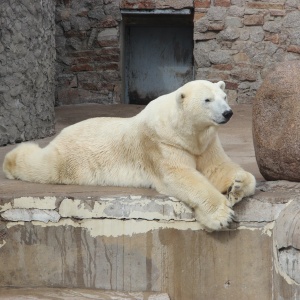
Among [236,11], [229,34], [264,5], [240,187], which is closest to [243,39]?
[229,34]

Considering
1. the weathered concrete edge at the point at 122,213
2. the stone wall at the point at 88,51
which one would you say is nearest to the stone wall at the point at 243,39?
the stone wall at the point at 88,51

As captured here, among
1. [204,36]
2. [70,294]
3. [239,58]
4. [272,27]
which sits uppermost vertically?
[272,27]

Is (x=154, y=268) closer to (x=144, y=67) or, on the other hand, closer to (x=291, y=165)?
(x=291, y=165)

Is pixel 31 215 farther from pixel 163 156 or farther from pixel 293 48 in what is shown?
pixel 293 48

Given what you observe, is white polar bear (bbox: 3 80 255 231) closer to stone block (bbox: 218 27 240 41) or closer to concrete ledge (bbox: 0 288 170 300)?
concrete ledge (bbox: 0 288 170 300)

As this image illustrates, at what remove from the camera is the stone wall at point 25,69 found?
21.1 feet

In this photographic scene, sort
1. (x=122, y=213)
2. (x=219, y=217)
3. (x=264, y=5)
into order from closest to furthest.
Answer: (x=219, y=217) → (x=122, y=213) → (x=264, y=5)

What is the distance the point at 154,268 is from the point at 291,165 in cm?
93

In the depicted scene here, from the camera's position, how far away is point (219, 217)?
3877mm

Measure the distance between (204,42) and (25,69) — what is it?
2999 mm

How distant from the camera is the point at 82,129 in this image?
4570mm

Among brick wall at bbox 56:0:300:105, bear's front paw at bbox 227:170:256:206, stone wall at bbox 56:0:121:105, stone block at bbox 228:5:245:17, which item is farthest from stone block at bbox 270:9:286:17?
bear's front paw at bbox 227:170:256:206

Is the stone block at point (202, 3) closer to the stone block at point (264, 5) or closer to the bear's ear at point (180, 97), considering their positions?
the stone block at point (264, 5)

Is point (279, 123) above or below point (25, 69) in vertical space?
above
